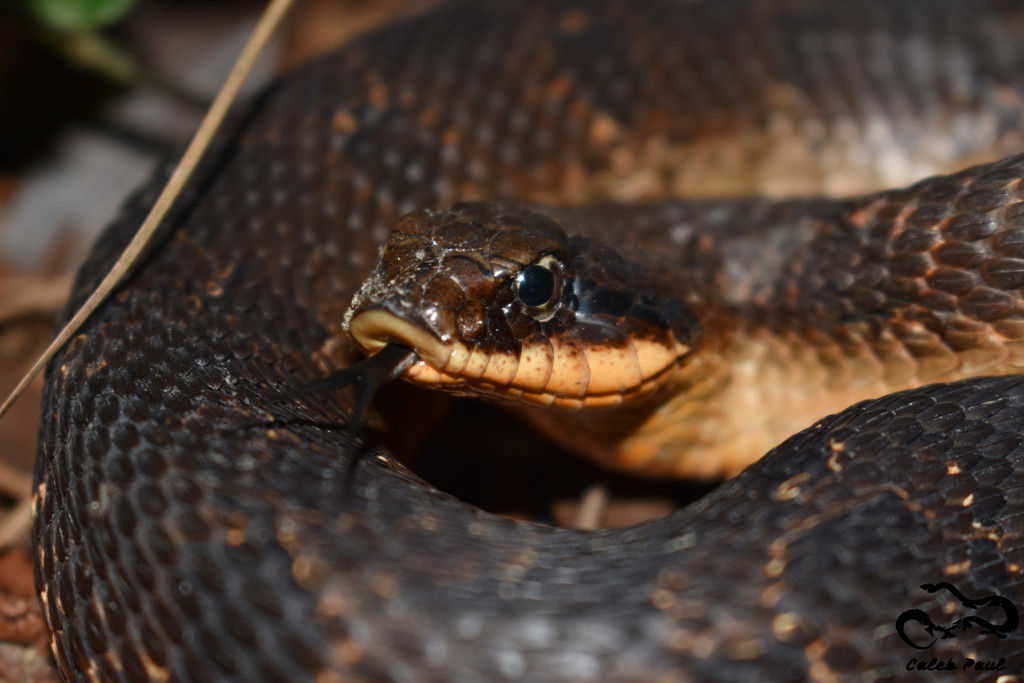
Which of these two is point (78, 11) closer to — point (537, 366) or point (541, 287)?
point (541, 287)

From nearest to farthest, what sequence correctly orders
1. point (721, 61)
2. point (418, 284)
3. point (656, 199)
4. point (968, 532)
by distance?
point (968, 532)
point (418, 284)
point (656, 199)
point (721, 61)

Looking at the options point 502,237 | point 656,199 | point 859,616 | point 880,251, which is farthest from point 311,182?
point 859,616

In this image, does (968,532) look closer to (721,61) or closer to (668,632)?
(668,632)

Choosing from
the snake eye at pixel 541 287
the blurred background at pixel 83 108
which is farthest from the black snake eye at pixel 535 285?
the blurred background at pixel 83 108

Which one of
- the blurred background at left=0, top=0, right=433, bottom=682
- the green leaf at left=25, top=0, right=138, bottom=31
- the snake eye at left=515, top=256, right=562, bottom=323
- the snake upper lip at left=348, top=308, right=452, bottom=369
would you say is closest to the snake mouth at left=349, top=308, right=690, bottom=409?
the snake upper lip at left=348, top=308, right=452, bottom=369

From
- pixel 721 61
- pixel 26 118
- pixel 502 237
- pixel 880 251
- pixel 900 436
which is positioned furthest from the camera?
pixel 26 118

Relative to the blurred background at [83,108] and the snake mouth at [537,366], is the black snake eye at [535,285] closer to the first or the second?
the snake mouth at [537,366]

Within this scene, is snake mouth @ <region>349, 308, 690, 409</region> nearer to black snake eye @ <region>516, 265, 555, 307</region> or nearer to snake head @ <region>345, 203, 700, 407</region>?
snake head @ <region>345, 203, 700, 407</region>
